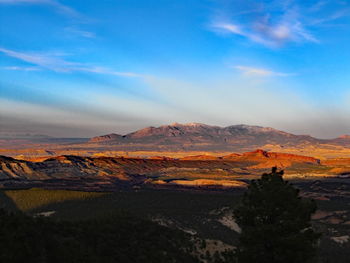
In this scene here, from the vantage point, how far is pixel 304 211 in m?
23.9

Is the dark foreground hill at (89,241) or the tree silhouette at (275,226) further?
the dark foreground hill at (89,241)

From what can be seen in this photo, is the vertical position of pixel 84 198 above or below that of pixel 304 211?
below

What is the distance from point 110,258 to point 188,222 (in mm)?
32220

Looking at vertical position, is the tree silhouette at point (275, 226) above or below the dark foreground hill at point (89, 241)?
above

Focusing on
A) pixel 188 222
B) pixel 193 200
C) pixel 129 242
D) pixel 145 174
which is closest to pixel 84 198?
pixel 193 200

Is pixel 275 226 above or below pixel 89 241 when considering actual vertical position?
above

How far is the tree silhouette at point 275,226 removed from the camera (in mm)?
22859

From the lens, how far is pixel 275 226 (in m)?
23.4

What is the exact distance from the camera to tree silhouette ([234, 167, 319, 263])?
2286 centimetres

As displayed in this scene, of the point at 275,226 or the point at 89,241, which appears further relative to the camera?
the point at 89,241

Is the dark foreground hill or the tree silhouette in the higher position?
the tree silhouette

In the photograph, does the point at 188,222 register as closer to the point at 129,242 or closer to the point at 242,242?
the point at 129,242

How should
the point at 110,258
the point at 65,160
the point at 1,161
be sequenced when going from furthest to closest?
1. the point at 65,160
2. the point at 1,161
3. the point at 110,258

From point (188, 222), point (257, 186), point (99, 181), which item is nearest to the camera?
point (257, 186)
